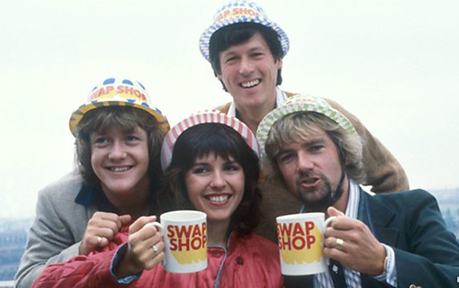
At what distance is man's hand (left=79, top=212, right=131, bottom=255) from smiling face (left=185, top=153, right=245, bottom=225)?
1.25ft

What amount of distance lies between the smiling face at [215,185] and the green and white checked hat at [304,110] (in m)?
0.29

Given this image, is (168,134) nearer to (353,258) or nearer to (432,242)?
(353,258)

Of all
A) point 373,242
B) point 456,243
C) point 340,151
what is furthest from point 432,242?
point 340,151

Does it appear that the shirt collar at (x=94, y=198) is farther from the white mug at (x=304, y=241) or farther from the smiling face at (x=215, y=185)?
the white mug at (x=304, y=241)

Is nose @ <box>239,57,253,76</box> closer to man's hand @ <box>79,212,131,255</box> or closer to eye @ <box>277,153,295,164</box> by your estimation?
eye @ <box>277,153,295,164</box>

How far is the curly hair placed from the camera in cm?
239

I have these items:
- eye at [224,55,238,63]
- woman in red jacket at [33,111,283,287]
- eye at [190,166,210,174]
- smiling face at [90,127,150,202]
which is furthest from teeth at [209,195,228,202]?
eye at [224,55,238,63]

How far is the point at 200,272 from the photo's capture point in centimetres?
224

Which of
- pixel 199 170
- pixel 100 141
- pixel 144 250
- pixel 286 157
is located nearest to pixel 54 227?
pixel 100 141

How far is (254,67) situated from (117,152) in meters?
1.33

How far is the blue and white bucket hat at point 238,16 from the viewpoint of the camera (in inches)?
131

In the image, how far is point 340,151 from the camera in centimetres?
251

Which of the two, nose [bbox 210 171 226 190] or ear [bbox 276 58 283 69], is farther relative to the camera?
ear [bbox 276 58 283 69]

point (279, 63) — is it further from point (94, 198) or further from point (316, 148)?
point (94, 198)
